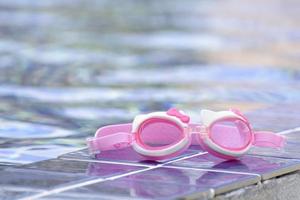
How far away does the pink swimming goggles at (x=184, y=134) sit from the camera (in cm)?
178

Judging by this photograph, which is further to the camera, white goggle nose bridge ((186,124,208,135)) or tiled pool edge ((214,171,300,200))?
white goggle nose bridge ((186,124,208,135))

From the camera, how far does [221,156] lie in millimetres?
1818

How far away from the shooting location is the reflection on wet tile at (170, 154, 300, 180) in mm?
1761

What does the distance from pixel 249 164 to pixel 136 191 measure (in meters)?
0.34

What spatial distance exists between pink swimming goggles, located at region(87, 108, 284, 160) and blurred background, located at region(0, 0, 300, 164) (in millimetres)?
352

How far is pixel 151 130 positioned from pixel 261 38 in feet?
18.1

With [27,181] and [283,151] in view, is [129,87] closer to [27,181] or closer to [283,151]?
[283,151]

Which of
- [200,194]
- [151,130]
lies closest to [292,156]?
[151,130]

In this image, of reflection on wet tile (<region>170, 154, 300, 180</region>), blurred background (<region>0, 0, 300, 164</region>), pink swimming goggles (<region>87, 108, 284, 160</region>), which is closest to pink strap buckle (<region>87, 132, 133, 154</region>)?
pink swimming goggles (<region>87, 108, 284, 160</region>)

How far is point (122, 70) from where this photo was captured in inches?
186

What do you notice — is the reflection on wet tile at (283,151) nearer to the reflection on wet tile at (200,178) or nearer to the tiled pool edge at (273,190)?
the tiled pool edge at (273,190)

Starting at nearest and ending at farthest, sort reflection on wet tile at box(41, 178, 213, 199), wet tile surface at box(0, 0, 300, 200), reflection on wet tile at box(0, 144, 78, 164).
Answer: reflection on wet tile at box(41, 178, 213, 199) → wet tile surface at box(0, 0, 300, 200) → reflection on wet tile at box(0, 144, 78, 164)

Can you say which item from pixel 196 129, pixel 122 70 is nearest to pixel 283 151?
pixel 196 129

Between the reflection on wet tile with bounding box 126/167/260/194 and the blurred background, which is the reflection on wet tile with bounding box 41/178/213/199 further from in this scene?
the blurred background
